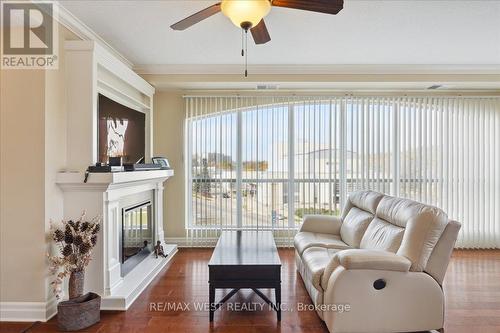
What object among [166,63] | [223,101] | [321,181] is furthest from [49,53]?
[321,181]

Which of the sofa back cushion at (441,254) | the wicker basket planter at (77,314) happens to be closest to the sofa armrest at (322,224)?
the sofa back cushion at (441,254)

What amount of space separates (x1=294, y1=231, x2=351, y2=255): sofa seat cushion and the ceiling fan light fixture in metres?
2.24

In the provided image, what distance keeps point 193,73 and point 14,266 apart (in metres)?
3.00

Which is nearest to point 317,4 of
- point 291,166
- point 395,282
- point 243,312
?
point 395,282

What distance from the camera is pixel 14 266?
2.53 metres

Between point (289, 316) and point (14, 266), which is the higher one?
point (14, 266)

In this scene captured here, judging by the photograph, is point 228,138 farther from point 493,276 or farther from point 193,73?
point 493,276

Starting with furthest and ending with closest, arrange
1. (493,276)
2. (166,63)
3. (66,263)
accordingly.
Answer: (166,63) → (493,276) → (66,263)

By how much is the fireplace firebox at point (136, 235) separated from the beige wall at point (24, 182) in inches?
30.8

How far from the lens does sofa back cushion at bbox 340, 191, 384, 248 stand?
3125 mm

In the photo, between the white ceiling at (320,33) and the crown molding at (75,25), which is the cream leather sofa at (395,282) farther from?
the crown molding at (75,25)

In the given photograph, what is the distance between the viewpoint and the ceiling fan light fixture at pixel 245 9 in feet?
5.83

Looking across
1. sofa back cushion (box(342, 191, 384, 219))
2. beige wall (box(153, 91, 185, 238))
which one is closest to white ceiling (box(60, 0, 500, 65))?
beige wall (box(153, 91, 185, 238))

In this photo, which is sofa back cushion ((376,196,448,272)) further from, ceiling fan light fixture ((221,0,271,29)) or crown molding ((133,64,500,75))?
crown molding ((133,64,500,75))
